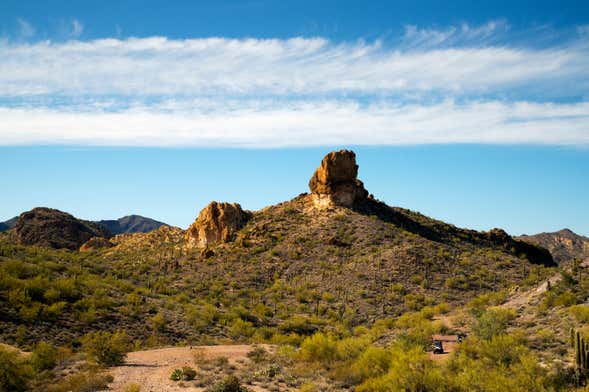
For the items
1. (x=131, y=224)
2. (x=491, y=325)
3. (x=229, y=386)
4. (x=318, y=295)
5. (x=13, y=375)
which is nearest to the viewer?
(x=13, y=375)

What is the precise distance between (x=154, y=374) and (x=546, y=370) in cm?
1400

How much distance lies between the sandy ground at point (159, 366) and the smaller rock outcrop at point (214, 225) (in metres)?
36.7

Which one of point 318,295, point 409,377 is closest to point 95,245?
point 318,295

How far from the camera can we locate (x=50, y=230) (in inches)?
3061

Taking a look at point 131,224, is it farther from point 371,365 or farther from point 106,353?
point 371,365

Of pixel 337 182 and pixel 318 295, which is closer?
pixel 318 295

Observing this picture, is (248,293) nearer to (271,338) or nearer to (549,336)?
(271,338)

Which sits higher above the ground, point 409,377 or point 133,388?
point 409,377

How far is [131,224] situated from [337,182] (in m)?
134

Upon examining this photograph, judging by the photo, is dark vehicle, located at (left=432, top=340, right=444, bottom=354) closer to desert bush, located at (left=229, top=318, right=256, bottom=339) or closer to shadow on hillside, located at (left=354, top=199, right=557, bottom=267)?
desert bush, located at (left=229, top=318, right=256, bottom=339)

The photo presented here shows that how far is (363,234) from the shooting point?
56.7 m

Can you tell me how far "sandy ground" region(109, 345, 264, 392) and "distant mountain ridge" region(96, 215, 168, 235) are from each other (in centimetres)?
15203

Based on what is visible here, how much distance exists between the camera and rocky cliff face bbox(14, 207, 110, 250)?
245 ft

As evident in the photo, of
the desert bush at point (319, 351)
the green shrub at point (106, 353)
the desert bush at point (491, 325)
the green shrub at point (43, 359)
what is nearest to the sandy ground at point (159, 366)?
the green shrub at point (106, 353)
